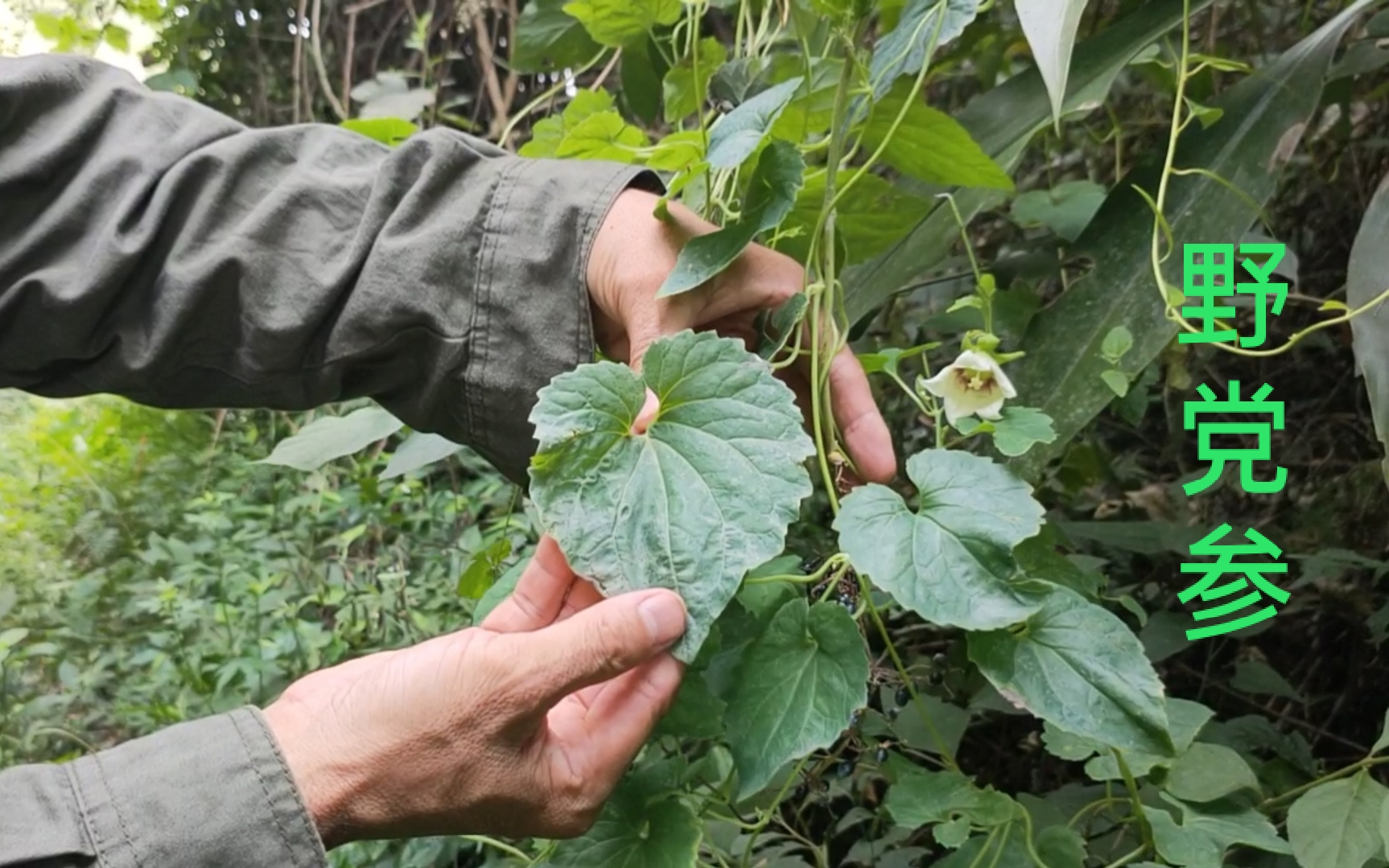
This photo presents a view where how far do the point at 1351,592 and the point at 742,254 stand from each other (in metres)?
→ 0.74

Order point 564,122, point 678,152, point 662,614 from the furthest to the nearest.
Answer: point 564,122, point 678,152, point 662,614

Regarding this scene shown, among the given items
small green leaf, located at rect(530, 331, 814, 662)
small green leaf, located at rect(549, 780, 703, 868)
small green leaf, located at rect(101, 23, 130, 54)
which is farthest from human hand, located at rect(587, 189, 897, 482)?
small green leaf, located at rect(101, 23, 130, 54)

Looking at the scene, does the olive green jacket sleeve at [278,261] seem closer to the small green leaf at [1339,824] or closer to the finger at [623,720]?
the finger at [623,720]

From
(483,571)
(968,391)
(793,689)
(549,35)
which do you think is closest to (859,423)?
(968,391)

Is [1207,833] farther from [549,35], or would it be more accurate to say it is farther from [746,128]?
[549,35]

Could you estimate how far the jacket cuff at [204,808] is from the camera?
0.50 m

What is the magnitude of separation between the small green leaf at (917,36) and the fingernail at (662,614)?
26cm

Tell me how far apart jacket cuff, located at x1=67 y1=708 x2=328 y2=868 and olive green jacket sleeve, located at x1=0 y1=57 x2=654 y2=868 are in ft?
0.86

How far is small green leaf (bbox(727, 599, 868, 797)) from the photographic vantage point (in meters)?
0.45

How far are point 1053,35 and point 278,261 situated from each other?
0.52 m

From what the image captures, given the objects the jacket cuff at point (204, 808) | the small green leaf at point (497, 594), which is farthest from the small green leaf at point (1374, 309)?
the jacket cuff at point (204, 808)

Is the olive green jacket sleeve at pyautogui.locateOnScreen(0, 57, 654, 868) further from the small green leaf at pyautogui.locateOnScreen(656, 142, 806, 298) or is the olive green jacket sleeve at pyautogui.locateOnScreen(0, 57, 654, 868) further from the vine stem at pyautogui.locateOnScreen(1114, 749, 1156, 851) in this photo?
the vine stem at pyautogui.locateOnScreen(1114, 749, 1156, 851)

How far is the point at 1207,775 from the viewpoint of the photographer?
624 mm

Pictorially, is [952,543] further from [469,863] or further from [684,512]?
[469,863]
